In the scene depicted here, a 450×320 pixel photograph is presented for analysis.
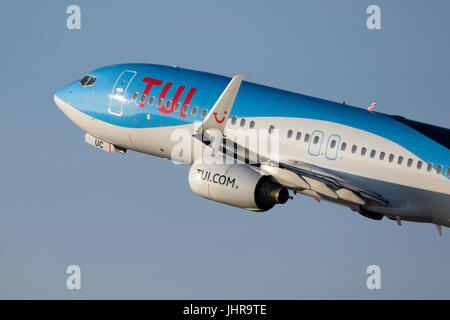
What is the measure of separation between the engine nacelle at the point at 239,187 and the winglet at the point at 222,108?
1513mm

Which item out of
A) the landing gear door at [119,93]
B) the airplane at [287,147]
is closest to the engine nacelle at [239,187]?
the airplane at [287,147]

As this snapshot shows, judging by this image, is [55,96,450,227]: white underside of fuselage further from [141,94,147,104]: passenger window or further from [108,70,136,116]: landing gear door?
[108,70,136,116]: landing gear door

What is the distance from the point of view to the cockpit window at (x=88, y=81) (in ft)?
135

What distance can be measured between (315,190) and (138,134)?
359 inches

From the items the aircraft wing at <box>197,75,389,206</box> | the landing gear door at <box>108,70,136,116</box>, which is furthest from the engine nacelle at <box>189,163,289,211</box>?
the landing gear door at <box>108,70,136,116</box>

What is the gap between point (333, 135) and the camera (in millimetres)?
34656

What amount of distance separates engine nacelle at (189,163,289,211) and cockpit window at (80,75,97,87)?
9702 millimetres

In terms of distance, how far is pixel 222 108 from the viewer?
3256 centimetres

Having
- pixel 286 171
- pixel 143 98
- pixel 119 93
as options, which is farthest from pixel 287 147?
pixel 119 93

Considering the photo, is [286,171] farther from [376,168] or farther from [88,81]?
[88,81]

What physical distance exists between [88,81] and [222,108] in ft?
35.2

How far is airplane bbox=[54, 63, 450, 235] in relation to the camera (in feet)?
108

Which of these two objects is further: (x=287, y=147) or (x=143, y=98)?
(x=143, y=98)
